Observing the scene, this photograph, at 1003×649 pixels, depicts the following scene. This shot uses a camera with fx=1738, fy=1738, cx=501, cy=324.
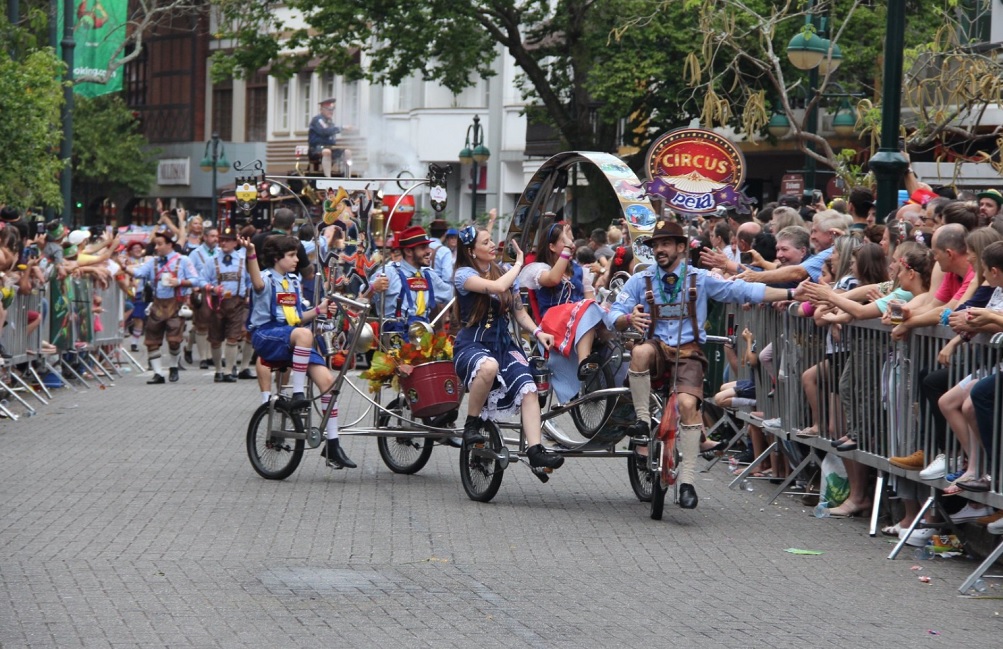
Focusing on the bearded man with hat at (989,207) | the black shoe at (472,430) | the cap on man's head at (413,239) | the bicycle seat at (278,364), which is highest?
the bearded man with hat at (989,207)

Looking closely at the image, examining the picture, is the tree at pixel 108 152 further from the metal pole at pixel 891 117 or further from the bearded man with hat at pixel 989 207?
the bearded man with hat at pixel 989 207

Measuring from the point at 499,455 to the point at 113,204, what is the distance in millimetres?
60188

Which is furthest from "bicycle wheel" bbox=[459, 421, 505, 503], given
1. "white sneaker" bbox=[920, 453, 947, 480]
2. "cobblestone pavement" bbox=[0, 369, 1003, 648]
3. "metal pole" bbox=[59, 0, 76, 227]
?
"metal pole" bbox=[59, 0, 76, 227]

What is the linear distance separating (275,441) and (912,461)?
4616 mm

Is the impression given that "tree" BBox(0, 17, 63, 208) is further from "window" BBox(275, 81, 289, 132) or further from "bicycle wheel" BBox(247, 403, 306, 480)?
"window" BBox(275, 81, 289, 132)

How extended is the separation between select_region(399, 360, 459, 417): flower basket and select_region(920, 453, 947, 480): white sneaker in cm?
360

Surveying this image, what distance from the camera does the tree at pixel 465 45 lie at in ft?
107

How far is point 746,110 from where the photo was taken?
17359 millimetres

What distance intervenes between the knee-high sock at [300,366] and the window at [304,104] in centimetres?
4874

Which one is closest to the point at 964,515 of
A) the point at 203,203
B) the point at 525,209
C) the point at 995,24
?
the point at 525,209

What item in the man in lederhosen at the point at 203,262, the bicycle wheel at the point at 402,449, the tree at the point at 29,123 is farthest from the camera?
the man in lederhosen at the point at 203,262

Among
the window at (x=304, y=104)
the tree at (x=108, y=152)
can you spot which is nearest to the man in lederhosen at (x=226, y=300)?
the tree at (x=108, y=152)

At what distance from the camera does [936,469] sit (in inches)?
371

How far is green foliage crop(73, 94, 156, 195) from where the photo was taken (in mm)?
61219
